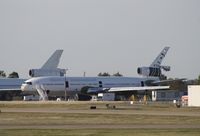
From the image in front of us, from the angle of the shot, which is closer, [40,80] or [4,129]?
[4,129]

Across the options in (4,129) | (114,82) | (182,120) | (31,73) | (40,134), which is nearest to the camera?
(40,134)

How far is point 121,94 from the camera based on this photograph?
4850 inches

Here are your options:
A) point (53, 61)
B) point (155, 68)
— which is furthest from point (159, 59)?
point (53, 61)

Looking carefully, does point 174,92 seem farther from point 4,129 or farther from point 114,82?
point 4,129

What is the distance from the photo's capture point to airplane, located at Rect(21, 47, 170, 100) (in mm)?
117750

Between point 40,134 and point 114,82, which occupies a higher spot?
point 114,82

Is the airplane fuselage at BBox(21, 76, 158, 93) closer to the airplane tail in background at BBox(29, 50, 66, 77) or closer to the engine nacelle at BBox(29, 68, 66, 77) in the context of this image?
the engine nacelle at BBox(29, 68, 66, 77)

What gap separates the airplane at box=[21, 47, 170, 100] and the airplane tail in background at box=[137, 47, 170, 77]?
3.13m

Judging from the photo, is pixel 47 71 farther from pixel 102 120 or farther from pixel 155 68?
pixel 102 120

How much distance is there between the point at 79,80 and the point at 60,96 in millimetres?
4891

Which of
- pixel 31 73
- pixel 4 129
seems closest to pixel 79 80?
pixel 31 73

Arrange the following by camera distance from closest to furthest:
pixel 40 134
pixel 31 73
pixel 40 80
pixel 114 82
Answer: pixel 40 134 → pixel 40 80 → pixel 114 82 → pixel 31 73

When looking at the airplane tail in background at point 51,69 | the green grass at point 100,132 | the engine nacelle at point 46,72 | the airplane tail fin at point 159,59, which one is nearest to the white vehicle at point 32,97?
the engine nacelle at point 46,72

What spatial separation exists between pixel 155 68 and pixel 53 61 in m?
23.5
